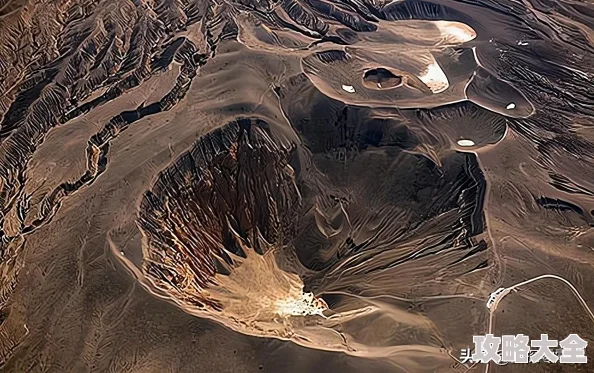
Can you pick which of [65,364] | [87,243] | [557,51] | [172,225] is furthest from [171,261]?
[557,51]

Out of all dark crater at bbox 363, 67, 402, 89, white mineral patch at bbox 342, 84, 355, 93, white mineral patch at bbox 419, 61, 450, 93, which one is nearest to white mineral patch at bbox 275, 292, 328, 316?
white mineral patch at bbox 342, 84, 355, 93

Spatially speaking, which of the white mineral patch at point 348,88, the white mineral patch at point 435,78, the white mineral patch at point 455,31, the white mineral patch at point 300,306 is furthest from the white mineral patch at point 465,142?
the white mineral patch at point 455,31

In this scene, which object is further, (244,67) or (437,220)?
(244,67)

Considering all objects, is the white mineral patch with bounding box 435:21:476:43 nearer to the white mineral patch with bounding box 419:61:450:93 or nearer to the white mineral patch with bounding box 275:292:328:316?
the white mineral patch with bounding box 419:61:450:93

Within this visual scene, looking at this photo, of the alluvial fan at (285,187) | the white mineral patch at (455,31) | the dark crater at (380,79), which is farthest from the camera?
the white mineral patch at (455,31)

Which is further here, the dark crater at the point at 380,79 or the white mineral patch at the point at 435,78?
the white mineral patch at the point at 435,78

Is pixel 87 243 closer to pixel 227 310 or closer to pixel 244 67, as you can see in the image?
pixel 227 310

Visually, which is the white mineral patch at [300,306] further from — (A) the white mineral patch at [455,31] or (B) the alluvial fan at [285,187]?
(A) the white mineral patch at [455,31]
